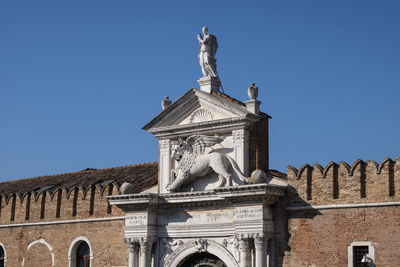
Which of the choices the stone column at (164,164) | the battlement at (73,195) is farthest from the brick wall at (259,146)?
the battlement at (73,195)

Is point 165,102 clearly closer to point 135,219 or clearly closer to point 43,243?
point 135,219

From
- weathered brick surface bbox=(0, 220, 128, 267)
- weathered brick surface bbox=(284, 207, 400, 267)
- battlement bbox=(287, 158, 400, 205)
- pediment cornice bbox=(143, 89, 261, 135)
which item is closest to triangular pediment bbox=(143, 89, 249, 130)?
pediment cornice bbox=(143, 89, 261, 135)

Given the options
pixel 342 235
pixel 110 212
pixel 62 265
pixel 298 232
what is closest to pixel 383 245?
pixel 342 235

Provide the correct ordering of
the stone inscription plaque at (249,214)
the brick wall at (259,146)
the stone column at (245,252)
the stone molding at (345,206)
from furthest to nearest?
the brick wall at (259,146), the stone column at (245,252), the stone inscription plaque at (249,214), the stone molding at (345,206)

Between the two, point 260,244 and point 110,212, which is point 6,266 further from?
point 260,244

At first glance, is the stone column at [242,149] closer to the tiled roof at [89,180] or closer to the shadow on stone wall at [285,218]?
the shadow on stone wall at [285,218]

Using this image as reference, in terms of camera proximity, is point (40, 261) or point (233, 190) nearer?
point (233, 190)

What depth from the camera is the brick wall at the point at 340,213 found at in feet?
56.1

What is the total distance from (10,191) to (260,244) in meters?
12.6

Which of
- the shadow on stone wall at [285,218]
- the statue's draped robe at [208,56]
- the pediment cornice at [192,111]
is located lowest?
the shadow on stone wall at [285,218]

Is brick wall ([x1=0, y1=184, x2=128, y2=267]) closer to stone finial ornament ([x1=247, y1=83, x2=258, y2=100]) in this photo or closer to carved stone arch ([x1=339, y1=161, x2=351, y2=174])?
stone finial ornament ([x1=247, y1=83, x2=258, y2=100])

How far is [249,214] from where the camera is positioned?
1880 cm

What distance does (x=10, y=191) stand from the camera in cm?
2781

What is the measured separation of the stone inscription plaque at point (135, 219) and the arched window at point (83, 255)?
9.09 ft
